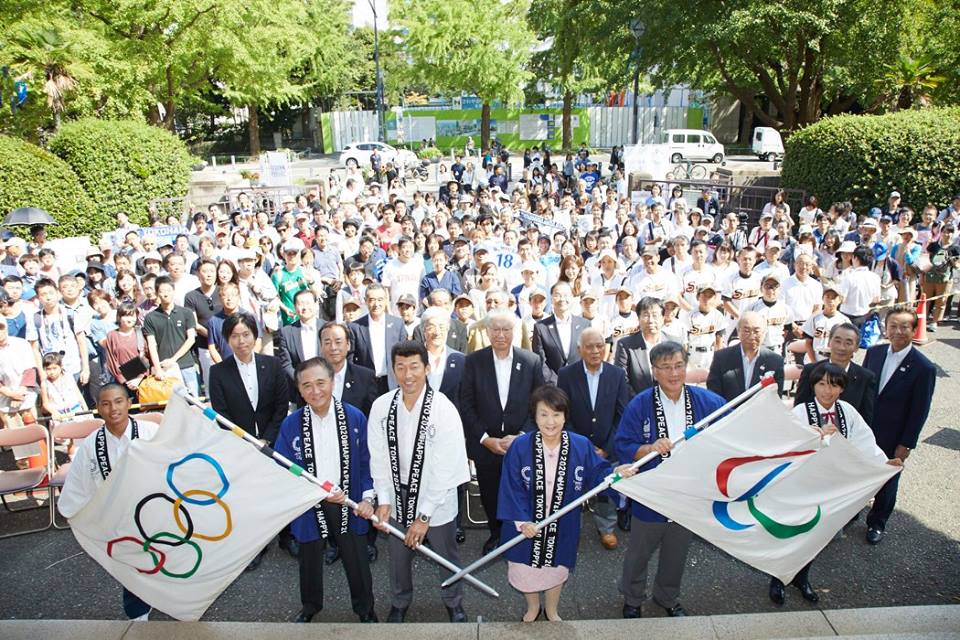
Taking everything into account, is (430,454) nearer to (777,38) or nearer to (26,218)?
(26,218)

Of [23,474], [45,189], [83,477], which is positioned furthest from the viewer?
[45,189]

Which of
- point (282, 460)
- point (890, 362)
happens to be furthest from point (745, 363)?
point (282, 460)

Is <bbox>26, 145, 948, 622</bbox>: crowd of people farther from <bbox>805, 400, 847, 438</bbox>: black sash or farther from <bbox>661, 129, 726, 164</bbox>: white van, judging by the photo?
<bbox>661, 129, 726, 164</bbox>: white van

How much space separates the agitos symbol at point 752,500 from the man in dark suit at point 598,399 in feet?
4.24

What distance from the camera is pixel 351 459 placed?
14.0 feet

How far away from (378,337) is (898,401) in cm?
427

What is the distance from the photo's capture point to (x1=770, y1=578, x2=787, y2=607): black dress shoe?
4530 millimetres

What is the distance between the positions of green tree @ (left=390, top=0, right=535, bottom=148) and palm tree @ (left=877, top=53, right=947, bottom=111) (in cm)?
1769

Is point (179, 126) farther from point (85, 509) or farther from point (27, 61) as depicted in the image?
point (85, 509)

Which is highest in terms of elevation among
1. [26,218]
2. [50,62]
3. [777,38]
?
[777,38]

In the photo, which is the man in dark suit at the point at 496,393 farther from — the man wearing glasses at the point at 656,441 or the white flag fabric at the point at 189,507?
the white flag fabric at the point at 189,507

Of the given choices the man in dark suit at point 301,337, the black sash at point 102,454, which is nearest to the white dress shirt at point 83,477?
the black sash at point 102,454

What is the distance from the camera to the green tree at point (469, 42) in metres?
34.4

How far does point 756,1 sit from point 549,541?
22.8 m
